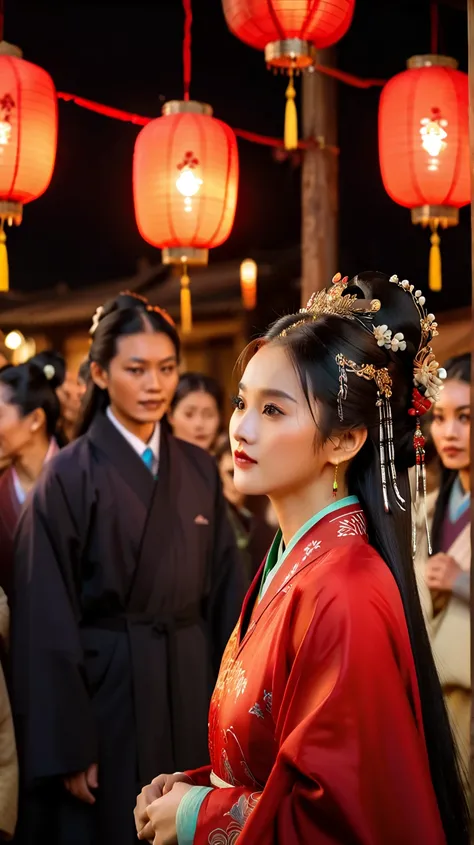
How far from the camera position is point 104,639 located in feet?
14.9

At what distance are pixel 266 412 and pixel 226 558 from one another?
2.59 m

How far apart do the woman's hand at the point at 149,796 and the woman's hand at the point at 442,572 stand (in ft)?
8.81

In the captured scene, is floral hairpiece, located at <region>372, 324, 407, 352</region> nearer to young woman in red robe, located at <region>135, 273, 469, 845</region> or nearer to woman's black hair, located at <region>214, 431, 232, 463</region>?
young woman in red robe, located at <region>135, 273, 469, 845</region>

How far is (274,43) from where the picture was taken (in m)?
4.74

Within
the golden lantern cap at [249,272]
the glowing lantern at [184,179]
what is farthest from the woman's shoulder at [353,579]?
the golden lantern cap at [249,272]

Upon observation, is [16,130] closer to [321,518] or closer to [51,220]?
[51,220]

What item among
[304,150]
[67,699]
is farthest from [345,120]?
[67,699]

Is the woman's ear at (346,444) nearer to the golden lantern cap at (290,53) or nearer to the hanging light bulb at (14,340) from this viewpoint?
the golden lantern cap at (290,53)

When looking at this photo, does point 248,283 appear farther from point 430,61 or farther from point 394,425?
point 394,425

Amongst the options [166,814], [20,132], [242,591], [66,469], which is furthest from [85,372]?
[166,814]

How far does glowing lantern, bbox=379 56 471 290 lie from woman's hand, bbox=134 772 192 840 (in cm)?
388

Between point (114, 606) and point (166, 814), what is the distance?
7.04ft

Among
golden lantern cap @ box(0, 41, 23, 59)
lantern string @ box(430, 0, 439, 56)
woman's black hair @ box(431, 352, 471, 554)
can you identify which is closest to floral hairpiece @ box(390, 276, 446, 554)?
woman's black hair @ box(431, 352, 471, 554)

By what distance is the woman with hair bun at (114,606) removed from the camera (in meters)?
4.40
